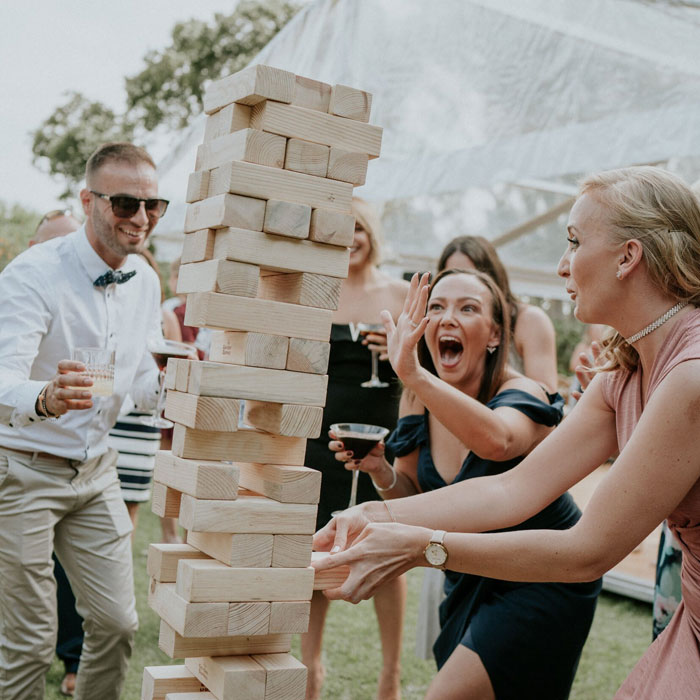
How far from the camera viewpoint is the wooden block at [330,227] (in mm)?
1988

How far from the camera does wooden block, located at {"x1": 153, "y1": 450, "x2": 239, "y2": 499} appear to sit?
1.92 metres

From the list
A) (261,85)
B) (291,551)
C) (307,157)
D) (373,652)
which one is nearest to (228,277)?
(307,157)

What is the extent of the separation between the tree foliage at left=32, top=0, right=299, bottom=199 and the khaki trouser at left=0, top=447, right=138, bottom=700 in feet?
71.2

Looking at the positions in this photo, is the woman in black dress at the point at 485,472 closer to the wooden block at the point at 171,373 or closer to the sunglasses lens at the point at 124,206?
the wooden block at the point at 171,373

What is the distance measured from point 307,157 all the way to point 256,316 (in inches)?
16.2

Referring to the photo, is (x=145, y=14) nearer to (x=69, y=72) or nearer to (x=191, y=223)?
(x=69, y=72)

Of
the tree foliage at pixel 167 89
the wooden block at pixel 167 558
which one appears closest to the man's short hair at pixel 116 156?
the wooden block at pixel 167 558

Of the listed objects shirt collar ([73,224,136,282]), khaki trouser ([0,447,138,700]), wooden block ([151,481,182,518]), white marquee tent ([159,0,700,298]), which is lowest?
khaki trouser ([0,447,138,700])

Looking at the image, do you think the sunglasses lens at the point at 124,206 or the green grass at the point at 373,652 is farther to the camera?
the green grass at the point at 373,652

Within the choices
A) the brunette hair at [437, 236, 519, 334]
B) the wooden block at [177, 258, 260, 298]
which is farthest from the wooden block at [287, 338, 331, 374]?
the brunette hair at [437, 236, 519, 334]

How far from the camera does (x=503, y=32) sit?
→ 472 centimetres

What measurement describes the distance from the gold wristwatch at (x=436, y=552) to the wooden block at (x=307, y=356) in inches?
20.8

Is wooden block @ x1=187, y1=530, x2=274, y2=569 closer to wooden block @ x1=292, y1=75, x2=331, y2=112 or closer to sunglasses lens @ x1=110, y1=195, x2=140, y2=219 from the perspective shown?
wooden block @ x1=292, y1=75, x2=331, y2=112

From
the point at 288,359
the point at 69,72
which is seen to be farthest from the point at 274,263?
the point at 69,72
